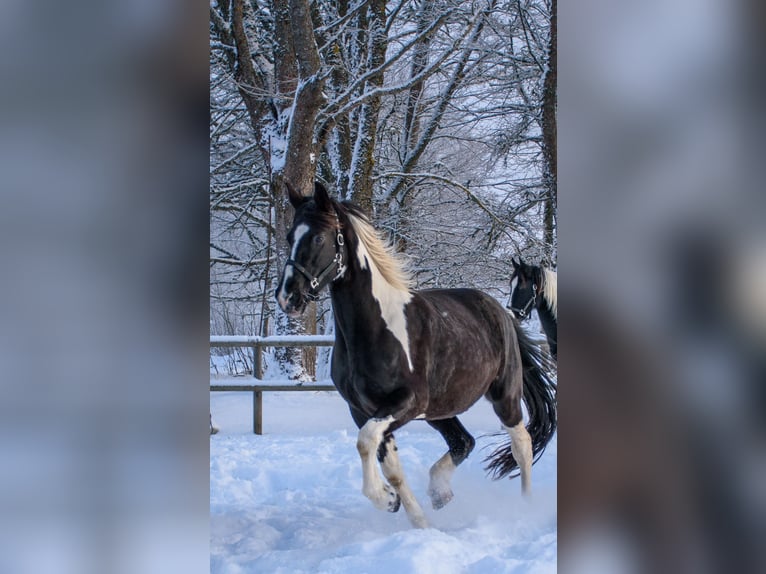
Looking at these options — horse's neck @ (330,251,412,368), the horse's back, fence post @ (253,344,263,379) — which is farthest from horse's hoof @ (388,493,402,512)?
fence post @ (253,344,263,379)

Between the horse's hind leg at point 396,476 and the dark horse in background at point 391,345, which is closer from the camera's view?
the dark horse in background at point 391,345

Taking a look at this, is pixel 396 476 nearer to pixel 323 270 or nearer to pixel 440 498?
pixel 440 498

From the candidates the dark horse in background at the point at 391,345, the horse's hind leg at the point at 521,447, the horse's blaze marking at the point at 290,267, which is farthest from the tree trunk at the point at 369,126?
the horse's hind leg at the point at 521,447

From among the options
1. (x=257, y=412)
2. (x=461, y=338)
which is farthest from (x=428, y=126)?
(x=461, y=338)

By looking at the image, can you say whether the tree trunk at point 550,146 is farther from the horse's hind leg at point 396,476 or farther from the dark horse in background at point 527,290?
the horse's hind leg at point 396,476

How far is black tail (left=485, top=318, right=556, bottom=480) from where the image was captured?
3.31 m

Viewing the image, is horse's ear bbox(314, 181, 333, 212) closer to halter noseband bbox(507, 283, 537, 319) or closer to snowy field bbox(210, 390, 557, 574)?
snowy field bbox(210, 390, 557, 574)

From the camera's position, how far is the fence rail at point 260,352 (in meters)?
4.45

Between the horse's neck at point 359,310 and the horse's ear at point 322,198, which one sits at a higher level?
the horse's ear at point 322,198

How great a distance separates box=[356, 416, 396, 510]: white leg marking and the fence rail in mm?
1991

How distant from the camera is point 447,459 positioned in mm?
3086
